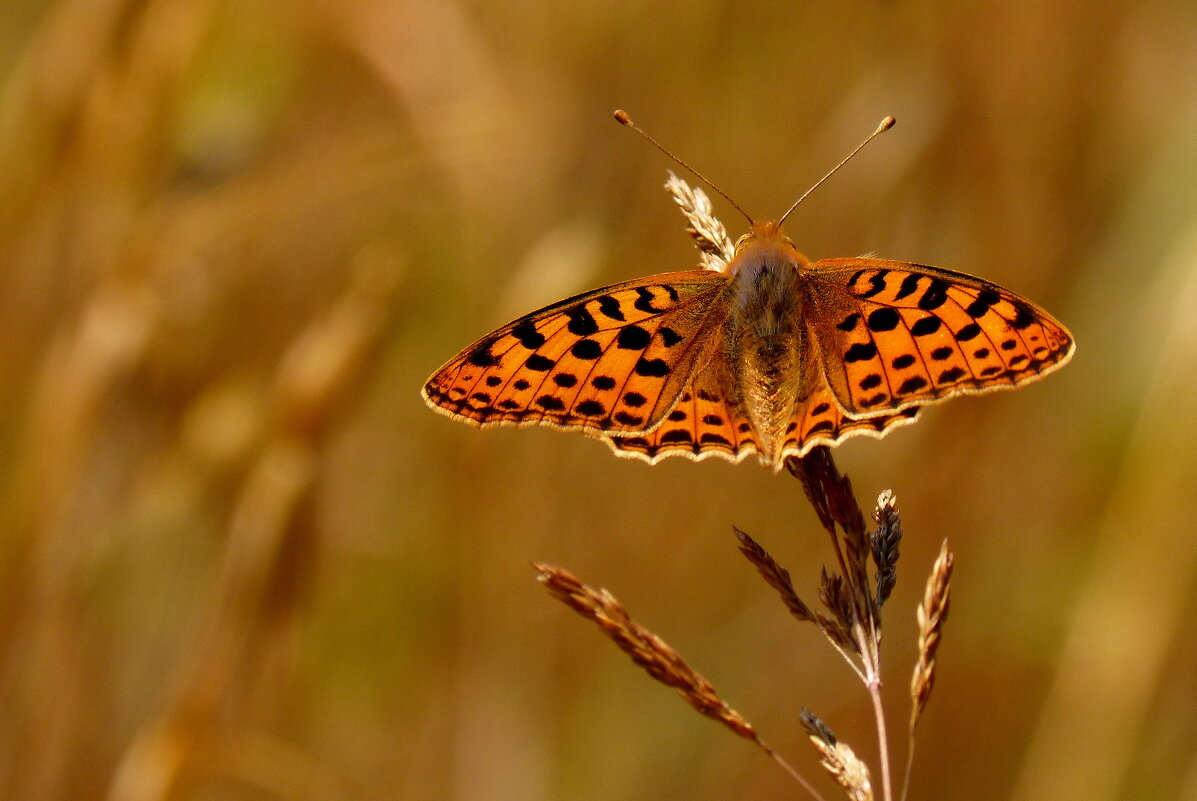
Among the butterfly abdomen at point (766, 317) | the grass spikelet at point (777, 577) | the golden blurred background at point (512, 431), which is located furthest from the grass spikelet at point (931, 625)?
the golden blurred background at point (512, 431)

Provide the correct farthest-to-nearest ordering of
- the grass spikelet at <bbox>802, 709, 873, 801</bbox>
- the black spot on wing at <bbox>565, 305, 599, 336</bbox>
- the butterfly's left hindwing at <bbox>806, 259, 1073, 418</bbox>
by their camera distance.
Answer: the black spot on wing at <bbox>565, 305, 599, 336</bbox>
the butterfly's left hindwing at <bbox>806, 259, 1073, 418</bbox>
the grass spikelet at <bbox>802, 709, 873, 801</bbox>

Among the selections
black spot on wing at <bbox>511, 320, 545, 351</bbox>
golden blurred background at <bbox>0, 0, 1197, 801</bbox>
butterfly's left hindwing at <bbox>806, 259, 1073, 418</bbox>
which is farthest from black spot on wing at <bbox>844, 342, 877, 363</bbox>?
golden blurred background at <bbox>0, 0, 1197, 801</bbox>

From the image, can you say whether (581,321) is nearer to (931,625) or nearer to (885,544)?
(885,544)

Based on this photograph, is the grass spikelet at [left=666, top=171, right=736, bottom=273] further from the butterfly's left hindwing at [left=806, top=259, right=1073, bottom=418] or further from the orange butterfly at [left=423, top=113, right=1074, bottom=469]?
the butterfly's left hindwing at [left=806, top=259, right=1073, bottom=418]

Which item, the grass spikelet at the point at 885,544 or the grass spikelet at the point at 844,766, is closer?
the grass spikelet at the point at 844,766

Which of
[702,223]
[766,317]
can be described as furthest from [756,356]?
[702,223]

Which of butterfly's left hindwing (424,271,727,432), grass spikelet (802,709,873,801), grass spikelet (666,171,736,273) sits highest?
→ grass spikelet (666,171,736,273)

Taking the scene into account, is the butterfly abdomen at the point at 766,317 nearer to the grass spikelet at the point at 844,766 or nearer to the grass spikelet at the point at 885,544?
the grass spikelet at the point at 885,544
